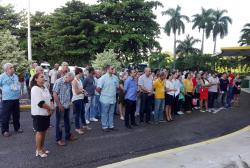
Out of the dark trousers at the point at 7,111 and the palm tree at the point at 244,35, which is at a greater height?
the palm tree at the point at 244,35

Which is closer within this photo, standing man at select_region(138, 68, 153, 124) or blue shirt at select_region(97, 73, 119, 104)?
blue shirt at select_region(97, 73, 119, 104)

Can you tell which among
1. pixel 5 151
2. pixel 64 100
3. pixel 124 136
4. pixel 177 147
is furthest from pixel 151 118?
pixel 5 151

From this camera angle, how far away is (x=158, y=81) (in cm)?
1117

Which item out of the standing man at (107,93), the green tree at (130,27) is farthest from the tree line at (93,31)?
the standing man at (107,93)

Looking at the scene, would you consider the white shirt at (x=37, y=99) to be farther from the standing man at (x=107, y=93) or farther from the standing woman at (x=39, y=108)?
the standing man at (x=107, y=93)

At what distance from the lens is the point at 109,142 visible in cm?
834

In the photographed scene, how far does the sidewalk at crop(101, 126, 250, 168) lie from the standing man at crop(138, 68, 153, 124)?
3.17 meters

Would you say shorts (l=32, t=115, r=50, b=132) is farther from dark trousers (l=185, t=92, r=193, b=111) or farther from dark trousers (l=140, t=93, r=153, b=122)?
dark trousers (l=185, t=92, r=193, b=111)

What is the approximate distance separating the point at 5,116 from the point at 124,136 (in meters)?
2.98

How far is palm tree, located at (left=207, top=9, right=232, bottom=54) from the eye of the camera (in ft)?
241

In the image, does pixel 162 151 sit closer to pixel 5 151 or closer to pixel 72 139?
pixel 72 139

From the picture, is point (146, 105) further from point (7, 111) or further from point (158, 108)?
point (7, 111)

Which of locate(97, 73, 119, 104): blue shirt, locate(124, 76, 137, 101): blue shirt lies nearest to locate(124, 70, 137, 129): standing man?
locate(124, 76, 137, 101): blue shirt

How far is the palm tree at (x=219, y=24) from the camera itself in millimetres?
73331
